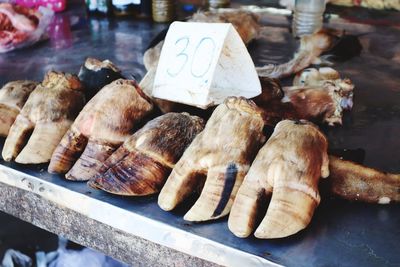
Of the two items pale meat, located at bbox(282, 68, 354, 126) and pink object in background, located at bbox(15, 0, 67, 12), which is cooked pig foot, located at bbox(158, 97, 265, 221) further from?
pink object in background, located at bbox(15, 0, 67, 12)

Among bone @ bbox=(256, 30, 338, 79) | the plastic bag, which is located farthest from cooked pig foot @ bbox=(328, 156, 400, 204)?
the plastic bag

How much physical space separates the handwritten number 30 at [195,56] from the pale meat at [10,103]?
509 mm

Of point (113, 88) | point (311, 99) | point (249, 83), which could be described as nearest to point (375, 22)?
point (311, 99)

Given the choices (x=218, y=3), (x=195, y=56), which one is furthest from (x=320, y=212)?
(x=218, y=3)

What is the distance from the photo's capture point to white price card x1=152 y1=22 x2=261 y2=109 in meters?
1.38

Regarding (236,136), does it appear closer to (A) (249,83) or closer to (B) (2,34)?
(A) (249,83)

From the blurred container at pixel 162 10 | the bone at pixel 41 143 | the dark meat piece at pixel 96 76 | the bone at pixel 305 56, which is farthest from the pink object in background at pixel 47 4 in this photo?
the bone at pixel 41 143

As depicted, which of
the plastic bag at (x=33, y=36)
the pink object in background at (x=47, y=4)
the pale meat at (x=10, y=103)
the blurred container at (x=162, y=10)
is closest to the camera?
the pale meat at (x=10, y=103)

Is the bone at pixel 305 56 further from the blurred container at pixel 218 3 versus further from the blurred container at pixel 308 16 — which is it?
the blurred container at pixel 218 3

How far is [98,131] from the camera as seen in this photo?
4.39ft

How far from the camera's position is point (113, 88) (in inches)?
54.4

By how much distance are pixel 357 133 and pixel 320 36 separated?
106 cm

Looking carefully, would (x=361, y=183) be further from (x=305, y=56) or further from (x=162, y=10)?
(x=162, y=10)

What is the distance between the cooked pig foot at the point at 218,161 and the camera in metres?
1.13
